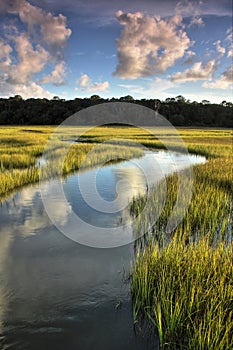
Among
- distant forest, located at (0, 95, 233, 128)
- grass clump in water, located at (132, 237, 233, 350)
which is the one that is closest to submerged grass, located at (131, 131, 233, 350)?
grass clump in water, located at (132, 237, 233, 350)

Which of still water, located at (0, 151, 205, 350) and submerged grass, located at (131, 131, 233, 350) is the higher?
submerged grass, located at (131, 131, 233, 350)

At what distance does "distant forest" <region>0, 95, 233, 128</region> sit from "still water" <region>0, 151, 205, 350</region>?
216 ft

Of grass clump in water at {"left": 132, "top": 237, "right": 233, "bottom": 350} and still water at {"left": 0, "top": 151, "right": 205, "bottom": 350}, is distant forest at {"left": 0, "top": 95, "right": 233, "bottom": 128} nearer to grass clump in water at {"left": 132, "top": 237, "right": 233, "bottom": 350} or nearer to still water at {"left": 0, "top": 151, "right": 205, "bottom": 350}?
still water at {"left": 0, "top": 151, "right": 205, "bottom": 350}

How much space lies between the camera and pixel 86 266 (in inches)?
207

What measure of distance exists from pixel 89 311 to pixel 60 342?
613mm

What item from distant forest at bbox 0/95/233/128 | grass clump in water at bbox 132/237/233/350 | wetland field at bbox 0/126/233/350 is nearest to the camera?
grass clump in water at bbox 132/237/233/350

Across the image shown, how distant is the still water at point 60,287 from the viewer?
141 inches

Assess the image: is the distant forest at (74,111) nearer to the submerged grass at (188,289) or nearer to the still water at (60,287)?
the still water at (60,287)

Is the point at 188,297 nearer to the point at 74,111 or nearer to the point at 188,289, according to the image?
the point at 188,289

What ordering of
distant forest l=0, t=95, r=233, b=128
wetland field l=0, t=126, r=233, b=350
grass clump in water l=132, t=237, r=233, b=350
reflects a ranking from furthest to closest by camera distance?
distant forest l=0, t=95, r=233, b=128 < wetland field l=0, t=126, r=233, b=350 < grass clump in water l=132, t=237, r=233, b=350

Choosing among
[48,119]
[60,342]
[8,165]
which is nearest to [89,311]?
[60,342]

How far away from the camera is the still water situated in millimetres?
3590

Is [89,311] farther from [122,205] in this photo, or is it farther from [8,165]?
[8,165]

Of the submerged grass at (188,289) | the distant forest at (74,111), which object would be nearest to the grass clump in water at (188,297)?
the submerged grass at (188,289)
